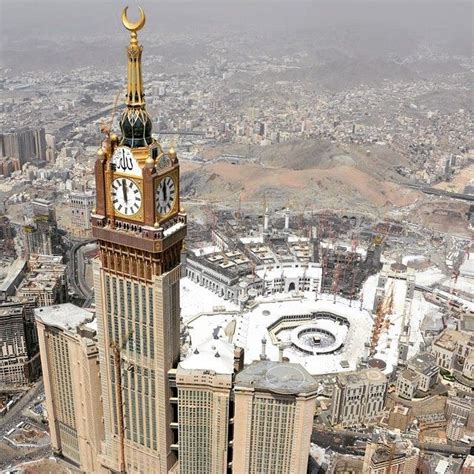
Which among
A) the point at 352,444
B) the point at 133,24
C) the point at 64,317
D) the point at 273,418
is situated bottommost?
the point at 352,444

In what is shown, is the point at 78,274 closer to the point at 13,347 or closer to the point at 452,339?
the point at 13,347

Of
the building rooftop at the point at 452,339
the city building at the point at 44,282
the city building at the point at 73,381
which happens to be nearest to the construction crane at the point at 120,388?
the city building at the point at 73,381

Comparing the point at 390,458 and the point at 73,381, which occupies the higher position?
the point at 73,381

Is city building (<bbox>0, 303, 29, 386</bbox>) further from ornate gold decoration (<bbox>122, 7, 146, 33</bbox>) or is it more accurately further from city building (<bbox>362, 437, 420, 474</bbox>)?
ornate gold decoration (<bbox>122, 7, 146, 33</bbox>)

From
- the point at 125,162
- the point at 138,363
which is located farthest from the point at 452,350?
the point at 125,162

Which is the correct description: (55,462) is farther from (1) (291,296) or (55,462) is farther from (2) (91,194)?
(2) (91,194)

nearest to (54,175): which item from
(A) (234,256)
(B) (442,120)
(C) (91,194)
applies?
(C) (91,194)

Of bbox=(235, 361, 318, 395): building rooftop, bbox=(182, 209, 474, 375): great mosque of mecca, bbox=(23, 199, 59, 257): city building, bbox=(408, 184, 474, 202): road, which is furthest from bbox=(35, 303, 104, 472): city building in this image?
bbox=(408, 184, 474, 202): road
